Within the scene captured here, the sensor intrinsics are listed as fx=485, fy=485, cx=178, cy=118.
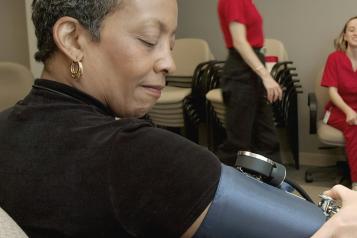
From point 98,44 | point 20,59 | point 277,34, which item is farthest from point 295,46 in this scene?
point 98,44

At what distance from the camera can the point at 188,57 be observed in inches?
156

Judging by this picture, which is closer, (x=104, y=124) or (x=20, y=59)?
(x=104, y=124)

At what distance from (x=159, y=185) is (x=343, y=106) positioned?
110 inches

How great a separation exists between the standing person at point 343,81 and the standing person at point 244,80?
0.63 metres

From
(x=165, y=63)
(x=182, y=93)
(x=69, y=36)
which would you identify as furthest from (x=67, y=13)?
(x=182, y=93)

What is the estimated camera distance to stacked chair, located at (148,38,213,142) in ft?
11.9

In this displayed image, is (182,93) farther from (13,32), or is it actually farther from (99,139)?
(99,139)

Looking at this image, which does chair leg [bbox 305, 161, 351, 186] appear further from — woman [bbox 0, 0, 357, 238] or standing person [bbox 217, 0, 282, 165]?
woman [bbox 0, 0, 357, 238]

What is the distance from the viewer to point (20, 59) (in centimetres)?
417

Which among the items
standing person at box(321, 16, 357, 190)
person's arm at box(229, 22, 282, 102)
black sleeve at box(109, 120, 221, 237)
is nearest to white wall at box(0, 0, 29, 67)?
person's arm at box(229, 22, 282, 102)

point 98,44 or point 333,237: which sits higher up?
point 98,44

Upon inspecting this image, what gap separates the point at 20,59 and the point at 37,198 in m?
3.77

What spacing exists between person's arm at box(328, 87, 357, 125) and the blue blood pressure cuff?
8.51 ft

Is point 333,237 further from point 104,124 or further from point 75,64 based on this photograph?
point 75,64
